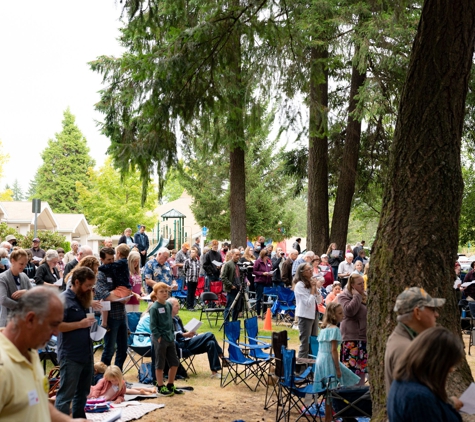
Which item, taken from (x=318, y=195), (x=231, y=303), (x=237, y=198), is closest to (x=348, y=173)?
(x=318, y=195)

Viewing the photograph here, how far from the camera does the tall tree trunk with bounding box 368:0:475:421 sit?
6.11m

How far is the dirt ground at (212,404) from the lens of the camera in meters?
8.38

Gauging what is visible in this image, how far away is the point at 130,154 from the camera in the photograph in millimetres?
8234

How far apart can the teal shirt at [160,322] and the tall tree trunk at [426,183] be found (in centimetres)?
375

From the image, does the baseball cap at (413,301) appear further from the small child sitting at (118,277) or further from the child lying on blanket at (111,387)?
the child lying on blanket at (111,387)

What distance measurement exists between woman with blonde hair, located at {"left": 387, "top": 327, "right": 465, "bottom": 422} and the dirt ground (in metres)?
5.61

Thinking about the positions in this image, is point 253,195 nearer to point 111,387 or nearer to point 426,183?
point 111,387

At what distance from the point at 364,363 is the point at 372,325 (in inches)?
92.6

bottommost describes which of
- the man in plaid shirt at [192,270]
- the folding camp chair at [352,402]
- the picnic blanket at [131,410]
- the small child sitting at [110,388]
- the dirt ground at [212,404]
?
the dirt ground at [212,404]

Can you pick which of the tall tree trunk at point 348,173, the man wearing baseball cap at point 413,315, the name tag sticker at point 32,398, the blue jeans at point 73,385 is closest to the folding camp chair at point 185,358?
the blue jeans at point 73,385

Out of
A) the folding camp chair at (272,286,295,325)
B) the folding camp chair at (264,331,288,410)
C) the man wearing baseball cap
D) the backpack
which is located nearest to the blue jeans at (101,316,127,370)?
the backpack

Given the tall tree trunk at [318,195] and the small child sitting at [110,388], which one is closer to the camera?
the small child sitting at [110,388]

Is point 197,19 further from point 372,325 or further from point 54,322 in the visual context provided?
point 54,322

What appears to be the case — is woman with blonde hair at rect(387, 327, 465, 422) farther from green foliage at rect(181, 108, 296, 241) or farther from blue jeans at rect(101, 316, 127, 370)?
green foliage at rect(181, 108, 296, 241)
